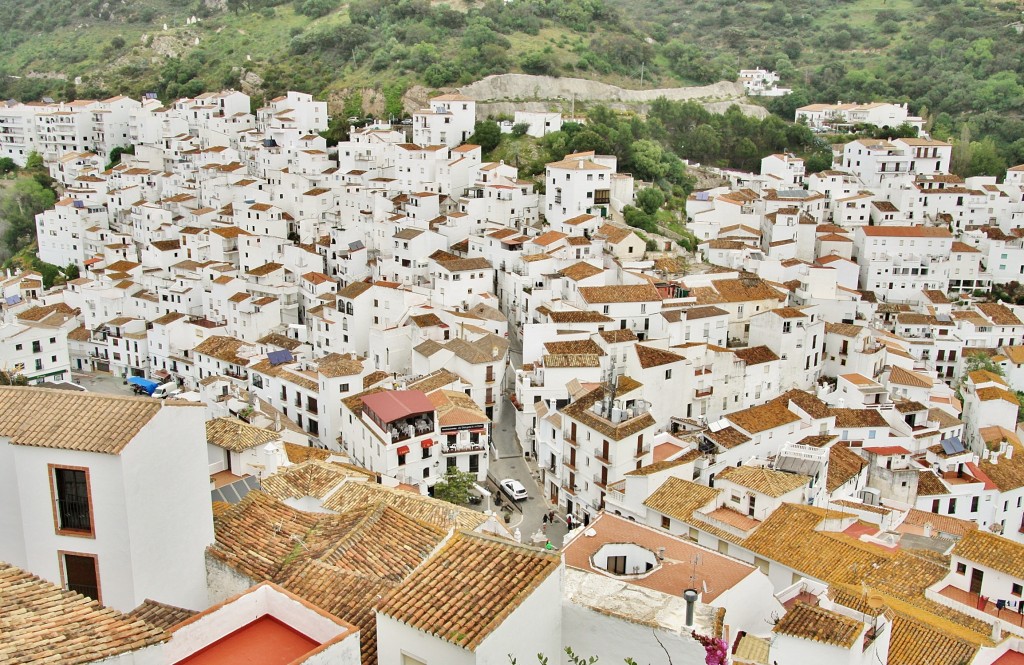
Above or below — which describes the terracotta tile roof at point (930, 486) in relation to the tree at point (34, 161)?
below

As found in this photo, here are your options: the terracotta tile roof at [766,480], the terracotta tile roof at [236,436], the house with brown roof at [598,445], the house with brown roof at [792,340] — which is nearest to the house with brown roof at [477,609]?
the terracotta tile roof at [236,436]

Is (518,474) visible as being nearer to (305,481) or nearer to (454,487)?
(454,487)

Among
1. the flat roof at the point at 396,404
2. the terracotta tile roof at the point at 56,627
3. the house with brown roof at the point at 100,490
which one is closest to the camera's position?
the terracotta tile roof at the point at 56,627

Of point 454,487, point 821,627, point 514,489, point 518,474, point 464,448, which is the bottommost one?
point 518,474

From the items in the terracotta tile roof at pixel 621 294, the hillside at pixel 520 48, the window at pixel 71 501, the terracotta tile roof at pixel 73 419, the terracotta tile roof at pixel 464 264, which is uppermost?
the hillside at pixel 520 48

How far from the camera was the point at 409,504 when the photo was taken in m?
16.5

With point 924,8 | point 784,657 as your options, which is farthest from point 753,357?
point 924,8

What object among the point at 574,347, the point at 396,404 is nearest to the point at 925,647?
the point at 396,404

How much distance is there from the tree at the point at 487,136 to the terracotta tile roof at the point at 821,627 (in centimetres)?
4582

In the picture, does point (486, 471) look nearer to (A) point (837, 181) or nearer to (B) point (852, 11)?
(A) point (837, 181)

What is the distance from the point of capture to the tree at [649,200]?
150ft

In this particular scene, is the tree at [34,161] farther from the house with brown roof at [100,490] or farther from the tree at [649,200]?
the house with brown roof at [100,490]

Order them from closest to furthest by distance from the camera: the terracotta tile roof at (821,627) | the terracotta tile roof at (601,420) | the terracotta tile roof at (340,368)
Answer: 1. the terracotta tile roof at (821,627)
2. the terracotta tile roof at (601,420)
3. the terracotta tile roof at (340,368)

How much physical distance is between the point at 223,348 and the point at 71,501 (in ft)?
95.2
